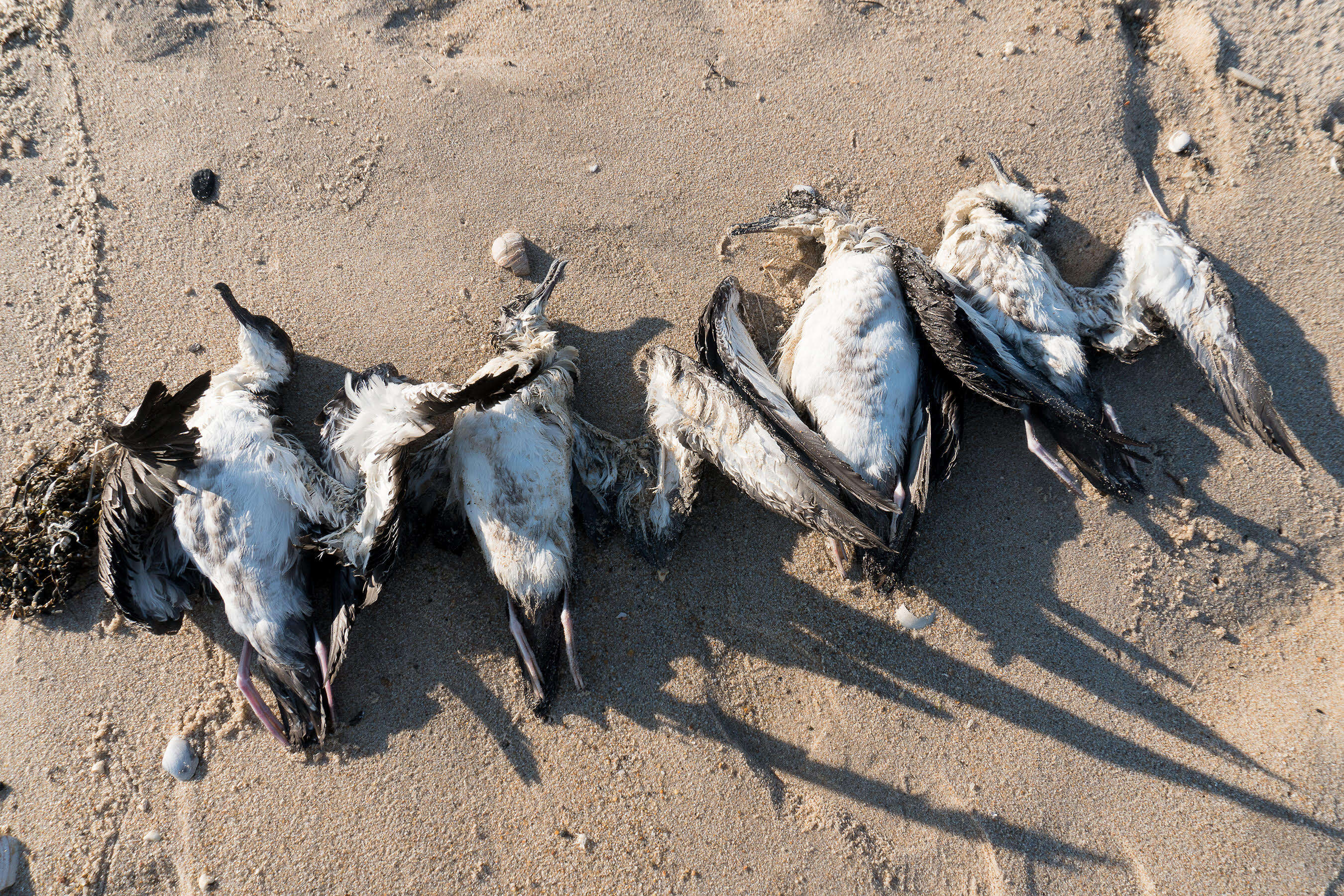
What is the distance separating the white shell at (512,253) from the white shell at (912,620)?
2.83 metres

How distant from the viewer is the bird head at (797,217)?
3.69m

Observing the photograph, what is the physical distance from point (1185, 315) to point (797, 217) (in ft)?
7.03

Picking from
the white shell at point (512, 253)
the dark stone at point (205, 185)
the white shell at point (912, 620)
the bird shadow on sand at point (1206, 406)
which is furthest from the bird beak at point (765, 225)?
the dark stone at point (205, 185)

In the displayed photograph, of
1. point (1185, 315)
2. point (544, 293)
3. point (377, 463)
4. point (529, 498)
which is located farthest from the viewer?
point (544, 293)

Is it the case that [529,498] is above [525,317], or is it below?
below

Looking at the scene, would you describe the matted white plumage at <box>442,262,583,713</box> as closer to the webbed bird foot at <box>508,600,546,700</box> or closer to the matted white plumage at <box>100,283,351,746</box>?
the webbed bird foot at <box>508,600,546,700</box>

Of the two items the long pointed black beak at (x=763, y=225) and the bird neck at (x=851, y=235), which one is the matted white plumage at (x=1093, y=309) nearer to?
the bird neck at (x=851, y=235)

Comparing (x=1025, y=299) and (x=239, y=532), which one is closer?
(x=239, y=532)

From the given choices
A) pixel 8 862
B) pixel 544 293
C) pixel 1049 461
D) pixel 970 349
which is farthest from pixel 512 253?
pixel 8 862

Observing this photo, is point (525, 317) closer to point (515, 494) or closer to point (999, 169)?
point (515, 494)

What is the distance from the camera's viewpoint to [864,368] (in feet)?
10.9

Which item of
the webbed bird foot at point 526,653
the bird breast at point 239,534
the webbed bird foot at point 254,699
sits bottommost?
the webbed bird foot at point 254,699

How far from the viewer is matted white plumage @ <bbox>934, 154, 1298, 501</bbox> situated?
11.4 ft

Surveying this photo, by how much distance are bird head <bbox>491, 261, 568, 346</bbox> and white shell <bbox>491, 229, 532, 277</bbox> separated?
213 millimetres
